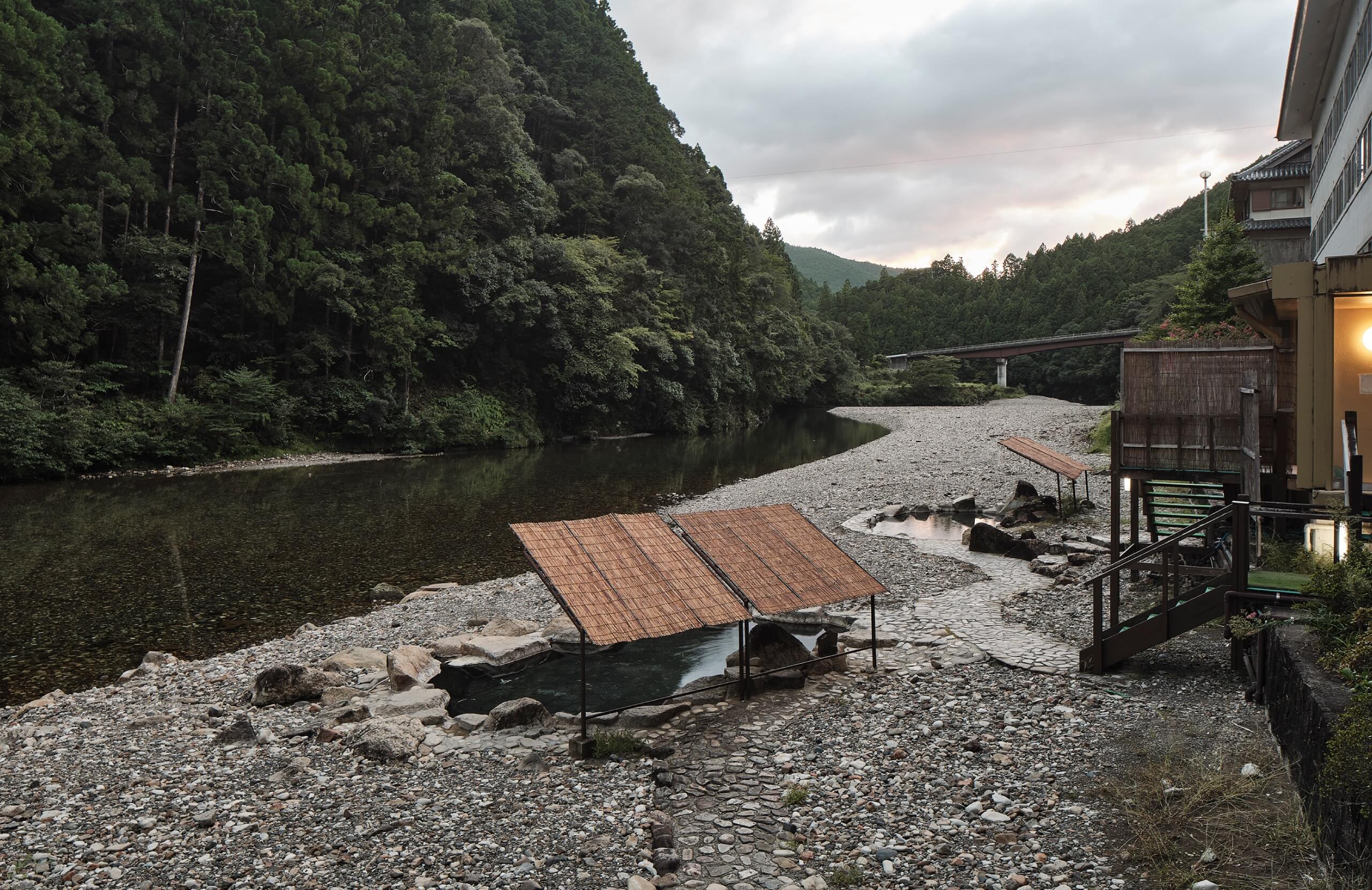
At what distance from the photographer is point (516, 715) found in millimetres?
9633

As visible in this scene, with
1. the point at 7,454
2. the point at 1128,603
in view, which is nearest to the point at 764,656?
the point at 1128,603

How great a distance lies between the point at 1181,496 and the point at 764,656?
780 cm

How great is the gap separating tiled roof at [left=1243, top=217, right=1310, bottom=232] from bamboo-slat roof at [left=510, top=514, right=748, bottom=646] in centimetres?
3891

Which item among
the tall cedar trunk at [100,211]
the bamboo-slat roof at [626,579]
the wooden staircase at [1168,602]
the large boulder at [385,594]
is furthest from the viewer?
the tall cedar trunk at [100,211]

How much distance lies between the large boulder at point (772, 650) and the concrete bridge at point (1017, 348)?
87191mm

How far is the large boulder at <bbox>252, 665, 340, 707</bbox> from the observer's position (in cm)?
1073

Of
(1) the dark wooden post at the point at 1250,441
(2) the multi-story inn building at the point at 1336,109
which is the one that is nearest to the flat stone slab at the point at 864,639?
(1) the dark wooden post at the point at 1250,441

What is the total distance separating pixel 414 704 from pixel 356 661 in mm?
2358

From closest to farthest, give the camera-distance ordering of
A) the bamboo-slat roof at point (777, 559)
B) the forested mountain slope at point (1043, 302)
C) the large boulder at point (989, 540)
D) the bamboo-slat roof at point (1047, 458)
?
the bamboo-slat roof at point (777, 559) → the large boulder at point (989, 540) → the bamboo-slat roof at point (1047, 458) → the forested mountain slope at point (1043, 302)

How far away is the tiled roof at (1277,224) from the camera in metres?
37.7

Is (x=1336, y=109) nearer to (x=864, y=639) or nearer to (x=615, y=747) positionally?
(x=864, y=639)

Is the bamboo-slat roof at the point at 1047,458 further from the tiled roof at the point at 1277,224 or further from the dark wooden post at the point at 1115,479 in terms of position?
the tiled roof at the point at 1277,224

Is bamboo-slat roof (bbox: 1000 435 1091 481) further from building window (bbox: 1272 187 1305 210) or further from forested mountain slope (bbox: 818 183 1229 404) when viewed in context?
forested mountain slope (bbox: 818 183 1229 404)

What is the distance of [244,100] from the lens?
1484 inches
